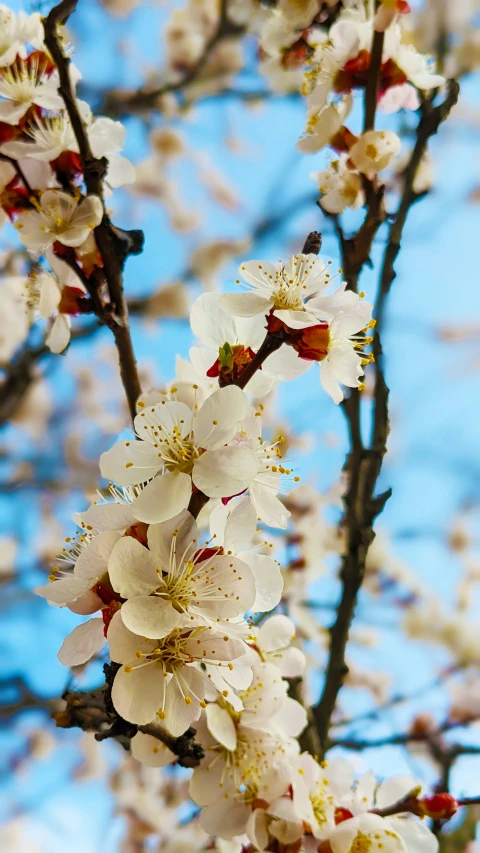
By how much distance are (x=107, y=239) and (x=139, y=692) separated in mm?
412

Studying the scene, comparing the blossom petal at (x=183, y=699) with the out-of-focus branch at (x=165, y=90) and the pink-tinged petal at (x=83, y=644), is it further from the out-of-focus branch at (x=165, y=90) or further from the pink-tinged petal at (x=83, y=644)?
the out-of-focus branch at (x=165, y=90)

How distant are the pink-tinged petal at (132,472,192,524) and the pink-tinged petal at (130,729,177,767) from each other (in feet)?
0.77

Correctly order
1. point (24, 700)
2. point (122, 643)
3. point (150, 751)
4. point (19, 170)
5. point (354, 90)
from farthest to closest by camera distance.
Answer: point (24, 700) → point (354, 90) → point (19, 170) → point (150, 751) → point (122, 643)

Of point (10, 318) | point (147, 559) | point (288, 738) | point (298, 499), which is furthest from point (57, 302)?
point (10, 318)

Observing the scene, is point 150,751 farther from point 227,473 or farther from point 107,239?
point 107,239

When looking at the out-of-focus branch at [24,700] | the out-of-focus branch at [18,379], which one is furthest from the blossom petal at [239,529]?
the out-of-focus branch at [18,379]

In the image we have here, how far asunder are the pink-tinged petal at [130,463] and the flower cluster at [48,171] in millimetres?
232

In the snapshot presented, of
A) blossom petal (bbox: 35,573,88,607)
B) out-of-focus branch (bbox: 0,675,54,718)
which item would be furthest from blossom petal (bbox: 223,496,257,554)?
out-of-focus branch (bbox: 0,675,54,718)

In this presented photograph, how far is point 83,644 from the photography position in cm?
47

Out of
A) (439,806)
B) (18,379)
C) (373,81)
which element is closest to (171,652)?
(439,806)

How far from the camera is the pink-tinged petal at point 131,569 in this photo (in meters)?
0.42

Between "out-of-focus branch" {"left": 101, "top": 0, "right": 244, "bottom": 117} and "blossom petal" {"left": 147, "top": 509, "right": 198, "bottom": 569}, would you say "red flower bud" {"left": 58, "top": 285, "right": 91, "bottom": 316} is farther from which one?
"out-of-focus branch" {"left": 101, "top": 0, "right": 244, "bottom": 117}

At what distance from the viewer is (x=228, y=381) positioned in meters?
0.51

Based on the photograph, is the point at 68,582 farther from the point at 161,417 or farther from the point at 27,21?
the point at 27,21
